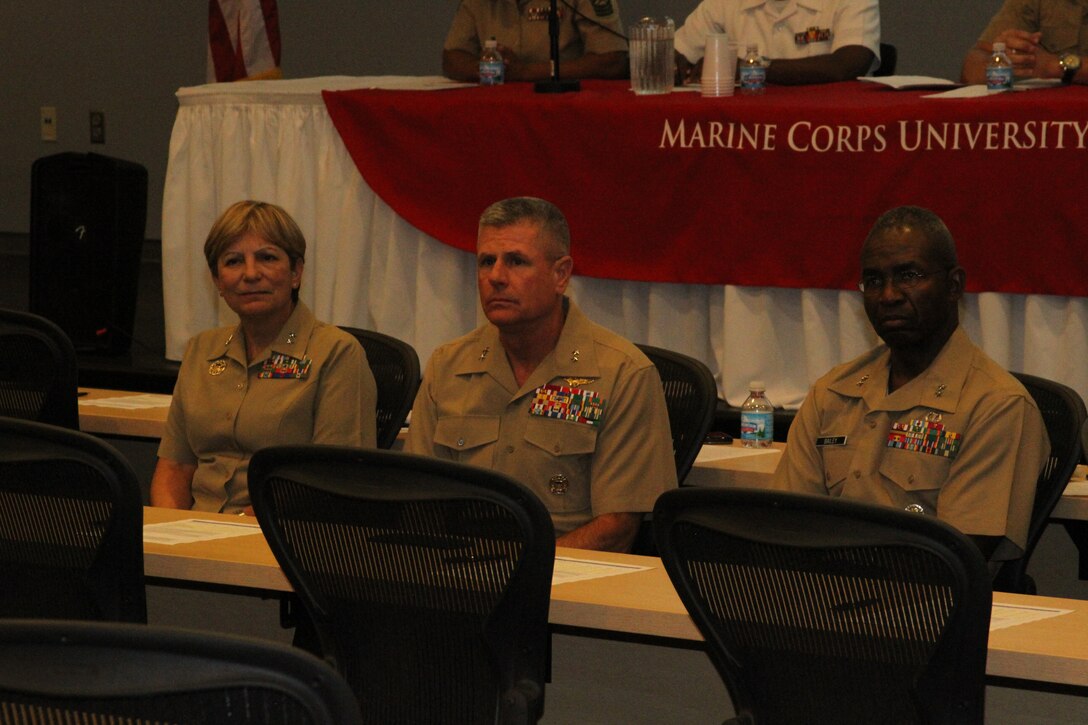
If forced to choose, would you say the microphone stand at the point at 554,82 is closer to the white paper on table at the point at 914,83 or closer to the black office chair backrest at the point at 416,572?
the white paper on table at the point at 914,83

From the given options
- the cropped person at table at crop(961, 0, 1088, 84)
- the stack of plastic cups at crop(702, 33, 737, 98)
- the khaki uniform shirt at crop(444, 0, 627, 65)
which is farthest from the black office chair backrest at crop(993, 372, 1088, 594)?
the khaki uniform shirt at crop(444, 0, 627, 65)

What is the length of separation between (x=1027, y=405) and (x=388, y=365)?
148 centimetres

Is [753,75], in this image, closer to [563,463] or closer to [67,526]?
[563,463]

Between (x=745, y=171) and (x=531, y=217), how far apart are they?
1.89 metres

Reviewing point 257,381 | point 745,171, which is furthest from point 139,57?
Answer: point 257,381

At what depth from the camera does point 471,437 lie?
3.10 meters

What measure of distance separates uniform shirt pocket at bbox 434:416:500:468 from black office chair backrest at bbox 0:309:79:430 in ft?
2.82

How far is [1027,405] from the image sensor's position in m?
2.67

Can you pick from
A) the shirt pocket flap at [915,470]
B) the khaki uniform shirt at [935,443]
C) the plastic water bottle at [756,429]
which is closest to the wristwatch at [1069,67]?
the plastic water bottle at [756,429]

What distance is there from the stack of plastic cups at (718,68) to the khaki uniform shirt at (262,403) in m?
2.11

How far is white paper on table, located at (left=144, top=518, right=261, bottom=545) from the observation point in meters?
2.64

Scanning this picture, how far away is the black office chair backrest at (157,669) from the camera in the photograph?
1.19 metres

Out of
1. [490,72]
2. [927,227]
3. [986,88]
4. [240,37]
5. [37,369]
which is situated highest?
[240,37]

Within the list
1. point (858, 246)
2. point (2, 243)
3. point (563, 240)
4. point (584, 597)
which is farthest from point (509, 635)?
point (2, 243)
